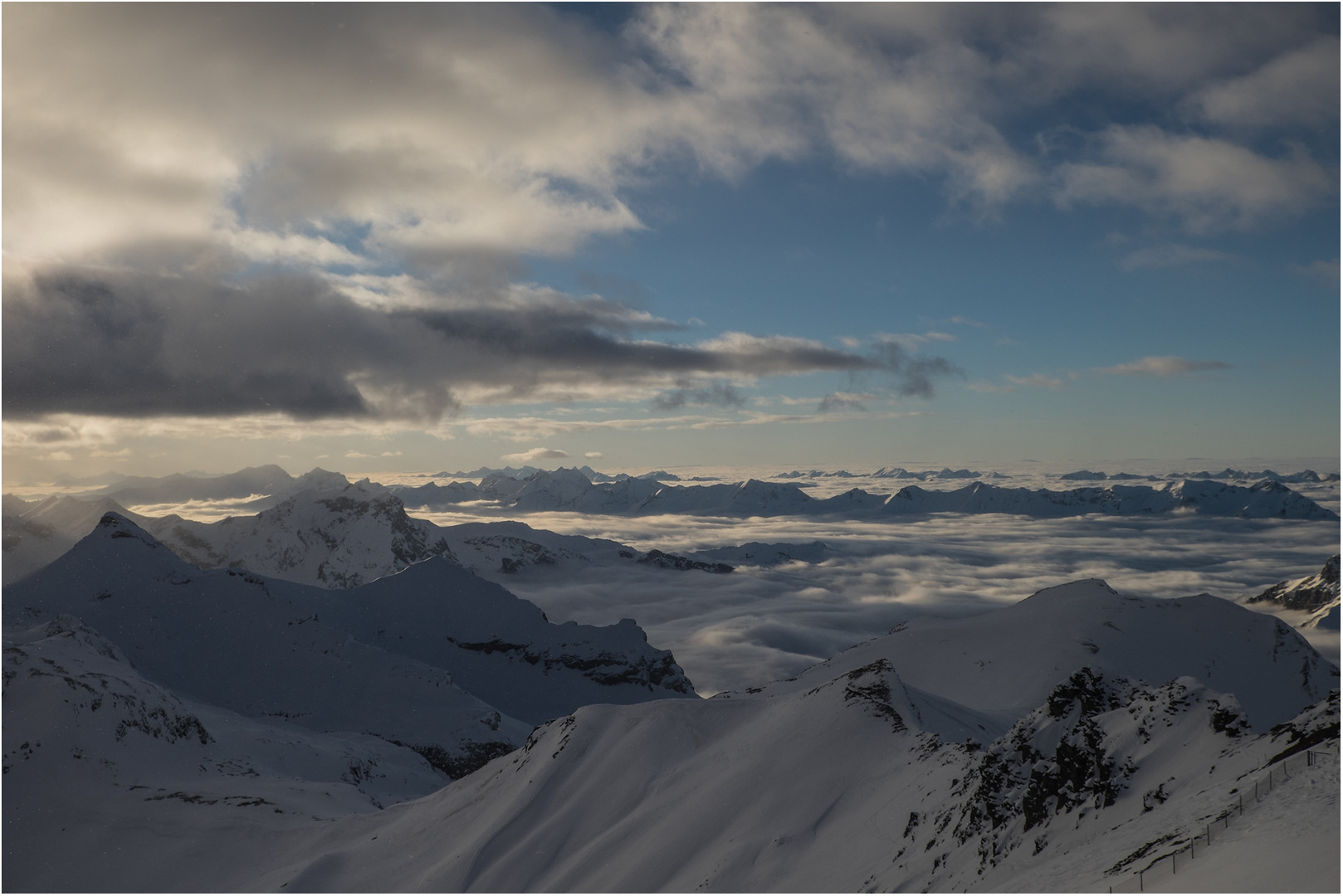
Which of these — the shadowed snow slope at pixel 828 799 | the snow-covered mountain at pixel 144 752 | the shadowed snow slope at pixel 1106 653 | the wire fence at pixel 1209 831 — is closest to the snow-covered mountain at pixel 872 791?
the shadowed snow slope at pixel 828 799

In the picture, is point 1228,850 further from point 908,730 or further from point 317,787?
point 317,787

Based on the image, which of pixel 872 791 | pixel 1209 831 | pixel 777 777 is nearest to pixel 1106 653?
pixel 777 777

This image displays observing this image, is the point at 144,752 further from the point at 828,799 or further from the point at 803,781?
→ the point at 828,799

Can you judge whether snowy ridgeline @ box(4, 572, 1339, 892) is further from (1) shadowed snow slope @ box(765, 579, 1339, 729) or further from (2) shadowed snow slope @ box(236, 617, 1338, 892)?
(1) shadowed snow slope @ box(765, 579, 1339, 729)

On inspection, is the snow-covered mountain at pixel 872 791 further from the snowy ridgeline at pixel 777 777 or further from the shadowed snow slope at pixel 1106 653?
the shadowed snow slope at pixel 1106 653

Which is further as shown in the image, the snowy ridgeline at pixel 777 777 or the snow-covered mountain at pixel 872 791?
the snowy ridgeline at pixel 777 777

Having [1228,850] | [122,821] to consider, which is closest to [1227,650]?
[1228,850]
